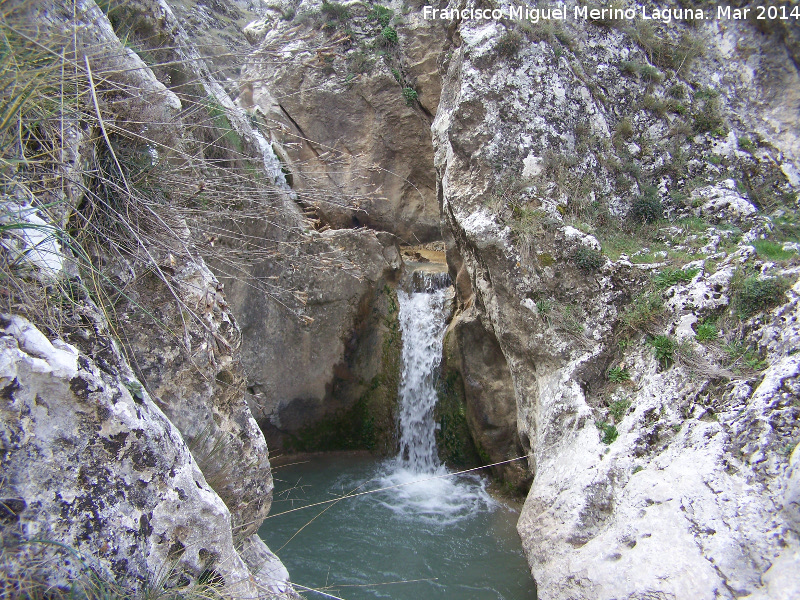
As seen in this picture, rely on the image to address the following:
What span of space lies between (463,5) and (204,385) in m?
6.84

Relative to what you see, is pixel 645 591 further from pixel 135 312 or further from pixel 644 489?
pixel 135 312

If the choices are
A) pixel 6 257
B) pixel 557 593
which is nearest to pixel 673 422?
pixel 557 593

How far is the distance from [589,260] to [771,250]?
1.77 m

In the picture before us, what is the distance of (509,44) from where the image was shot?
6691 mm

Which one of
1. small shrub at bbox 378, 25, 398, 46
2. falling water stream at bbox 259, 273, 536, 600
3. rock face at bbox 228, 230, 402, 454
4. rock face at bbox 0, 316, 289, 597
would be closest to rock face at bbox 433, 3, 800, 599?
falling water stream at bbox 259, 273, 536, 600

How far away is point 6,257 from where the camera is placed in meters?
2.08

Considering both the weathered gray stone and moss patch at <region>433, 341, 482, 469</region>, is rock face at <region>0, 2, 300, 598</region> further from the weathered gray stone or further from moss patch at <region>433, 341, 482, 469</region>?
moss patch at <region>433, 341, 482, 469</region>

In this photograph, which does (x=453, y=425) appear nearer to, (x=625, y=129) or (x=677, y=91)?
(x=625, y=129)

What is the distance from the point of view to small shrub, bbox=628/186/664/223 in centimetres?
628

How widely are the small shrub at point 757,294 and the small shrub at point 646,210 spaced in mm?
2064

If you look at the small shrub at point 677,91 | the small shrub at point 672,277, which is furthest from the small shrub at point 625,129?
the small shrub at point 672,277

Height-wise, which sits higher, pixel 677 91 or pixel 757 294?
pixel 677 91

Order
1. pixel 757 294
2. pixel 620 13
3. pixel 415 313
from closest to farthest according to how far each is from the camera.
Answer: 1. pixel 757 294
2. pixel 620 13
3. pixel 415 313

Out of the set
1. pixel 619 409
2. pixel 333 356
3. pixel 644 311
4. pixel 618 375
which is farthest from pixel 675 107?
pixel 333 356
